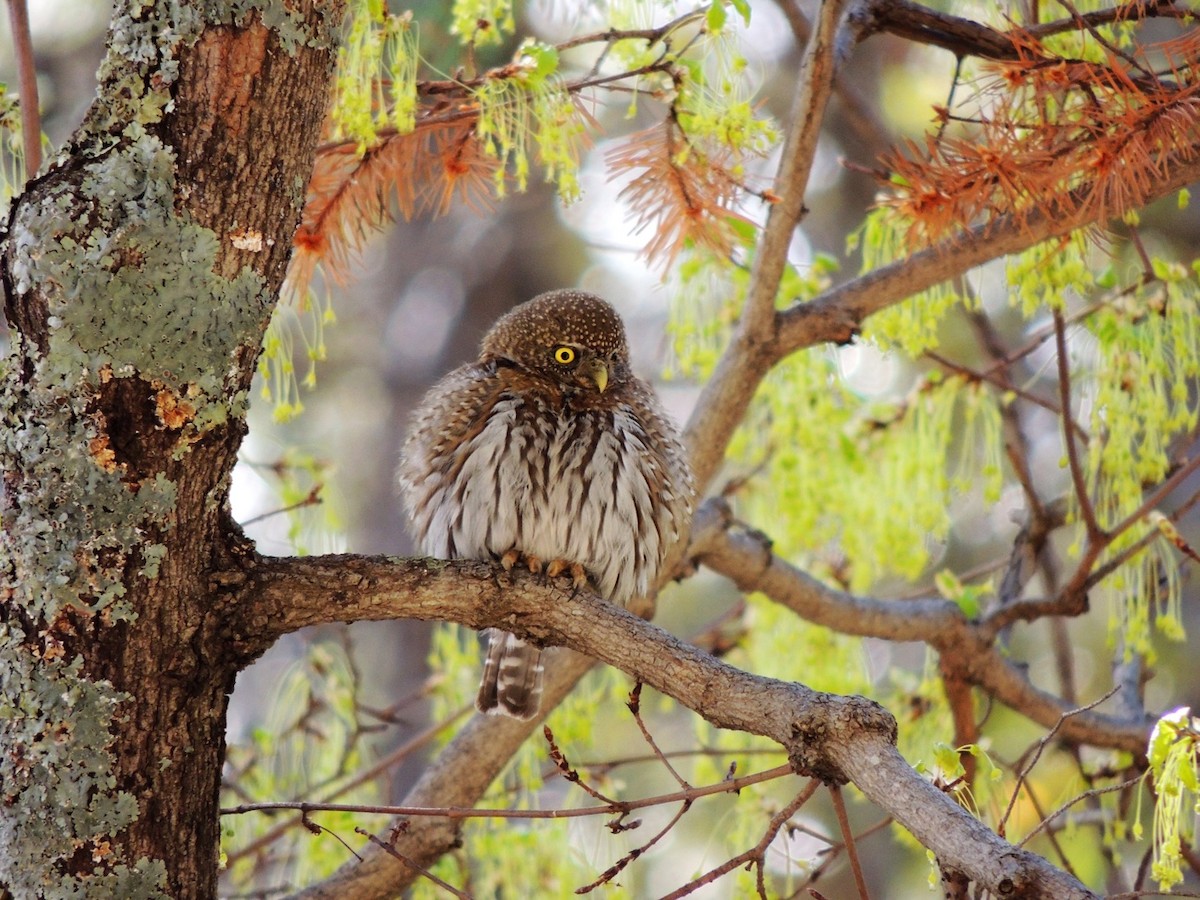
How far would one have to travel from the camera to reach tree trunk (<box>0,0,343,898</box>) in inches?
83.1

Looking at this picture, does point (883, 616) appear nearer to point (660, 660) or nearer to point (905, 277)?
point (905, 277)

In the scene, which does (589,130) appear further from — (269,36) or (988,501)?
(988,501)

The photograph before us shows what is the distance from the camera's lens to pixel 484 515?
11.2ft

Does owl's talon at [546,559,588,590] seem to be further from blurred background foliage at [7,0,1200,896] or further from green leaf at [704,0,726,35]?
green leaf at [704,0,726,35]

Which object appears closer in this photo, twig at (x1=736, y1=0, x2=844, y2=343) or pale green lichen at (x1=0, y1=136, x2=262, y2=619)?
pale green lichen at (x1=0, y1=136, x2=262, y2=619)

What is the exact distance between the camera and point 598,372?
3.70 metres

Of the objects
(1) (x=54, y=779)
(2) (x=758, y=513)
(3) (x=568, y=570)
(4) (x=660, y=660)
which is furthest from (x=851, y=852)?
Answer: (2) (x=758, y=513)

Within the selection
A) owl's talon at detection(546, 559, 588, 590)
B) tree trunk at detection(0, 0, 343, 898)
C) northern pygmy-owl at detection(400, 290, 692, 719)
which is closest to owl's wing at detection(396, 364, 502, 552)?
northern pygmy-owl at detection(400, 290, 692, 719)

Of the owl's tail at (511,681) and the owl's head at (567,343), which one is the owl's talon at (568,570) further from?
the owl's head at (567,343)

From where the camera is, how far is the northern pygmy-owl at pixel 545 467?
3395 mm

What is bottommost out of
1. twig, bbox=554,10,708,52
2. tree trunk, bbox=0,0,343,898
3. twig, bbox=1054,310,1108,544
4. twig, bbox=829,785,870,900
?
twig, bbox=829,785,870,900

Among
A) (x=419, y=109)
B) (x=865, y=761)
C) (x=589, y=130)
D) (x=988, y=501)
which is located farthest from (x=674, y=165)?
(x=865, y=761)

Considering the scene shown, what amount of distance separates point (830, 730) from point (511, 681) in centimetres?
187

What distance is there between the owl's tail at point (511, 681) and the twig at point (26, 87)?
1.84 meters
